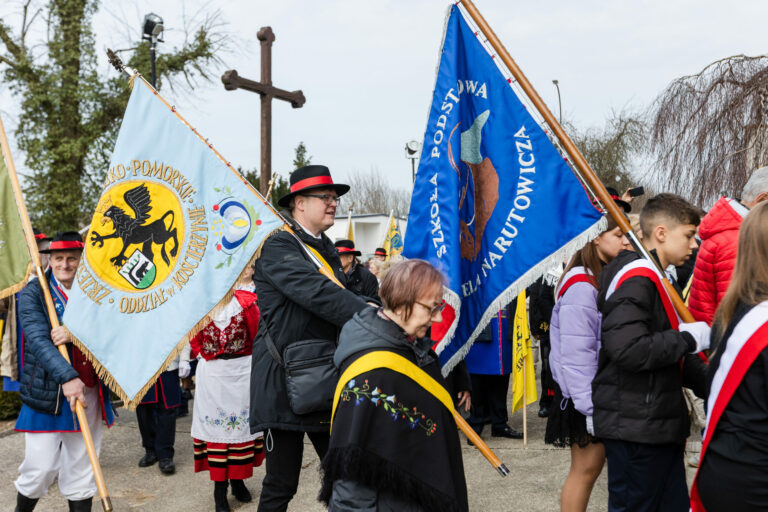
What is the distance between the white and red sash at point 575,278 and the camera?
3.33 m

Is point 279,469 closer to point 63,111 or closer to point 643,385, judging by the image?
point 643,385

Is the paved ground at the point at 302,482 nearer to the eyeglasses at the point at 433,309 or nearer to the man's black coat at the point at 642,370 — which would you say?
the man's black coat at the point at 642,370

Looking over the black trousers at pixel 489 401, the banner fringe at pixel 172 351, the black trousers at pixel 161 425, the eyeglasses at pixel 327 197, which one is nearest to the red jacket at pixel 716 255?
the eyeglasses at pixel 327 197

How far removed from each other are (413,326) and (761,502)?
120 cm

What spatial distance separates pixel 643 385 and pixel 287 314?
1657 mm

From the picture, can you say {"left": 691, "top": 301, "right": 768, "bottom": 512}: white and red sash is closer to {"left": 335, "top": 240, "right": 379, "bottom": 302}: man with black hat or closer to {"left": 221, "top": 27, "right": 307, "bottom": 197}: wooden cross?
{"left": 335, "top": 240, "right": 379, "bottom": 302}: man with black hat

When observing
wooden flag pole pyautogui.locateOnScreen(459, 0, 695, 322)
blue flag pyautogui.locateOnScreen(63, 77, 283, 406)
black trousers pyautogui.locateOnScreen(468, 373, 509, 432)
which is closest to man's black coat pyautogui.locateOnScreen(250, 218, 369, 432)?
blue flag pyautogui.locateOnScreen(63, 77, 283, 406)

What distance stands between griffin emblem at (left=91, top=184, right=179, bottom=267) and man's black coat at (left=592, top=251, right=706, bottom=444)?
7.98ft

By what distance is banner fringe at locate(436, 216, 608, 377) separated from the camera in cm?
327

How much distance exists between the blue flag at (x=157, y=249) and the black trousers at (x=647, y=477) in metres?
2.11

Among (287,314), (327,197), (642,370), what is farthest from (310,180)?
(642,370)

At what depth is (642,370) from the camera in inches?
108

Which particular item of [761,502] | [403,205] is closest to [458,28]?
[761,502]

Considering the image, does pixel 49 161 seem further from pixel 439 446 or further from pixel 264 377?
pixel 439 446
